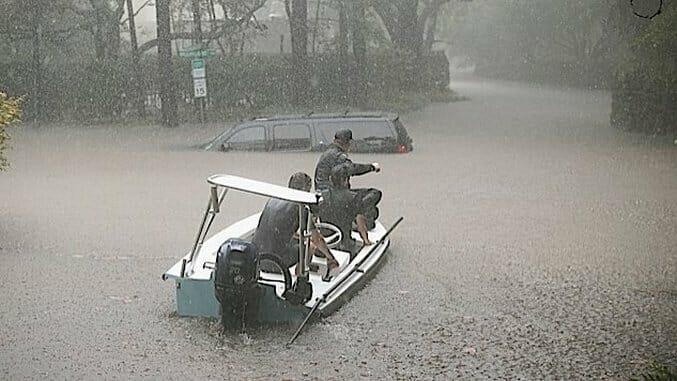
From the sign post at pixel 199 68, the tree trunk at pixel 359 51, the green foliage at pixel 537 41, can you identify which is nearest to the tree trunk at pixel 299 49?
the tree trunk at pixel 359 51

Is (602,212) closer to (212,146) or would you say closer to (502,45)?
(212,146)

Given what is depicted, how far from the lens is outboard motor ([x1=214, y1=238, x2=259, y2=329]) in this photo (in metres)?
6.19

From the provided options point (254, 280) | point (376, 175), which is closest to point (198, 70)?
point (376, 175)

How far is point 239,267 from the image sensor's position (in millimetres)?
6184

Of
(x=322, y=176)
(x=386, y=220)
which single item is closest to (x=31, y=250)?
(x=322, y=176)

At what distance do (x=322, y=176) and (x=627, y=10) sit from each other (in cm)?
927

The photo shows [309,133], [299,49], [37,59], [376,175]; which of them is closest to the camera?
[376,175]

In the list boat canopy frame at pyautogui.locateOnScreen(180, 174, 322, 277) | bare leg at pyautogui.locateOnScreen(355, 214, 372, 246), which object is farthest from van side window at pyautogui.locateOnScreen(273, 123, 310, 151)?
boat canopy frame at pyautogui.locateOnScreen(180, 174, 322, 277)

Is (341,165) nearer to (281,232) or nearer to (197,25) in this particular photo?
(281,232)

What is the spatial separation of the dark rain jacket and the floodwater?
34.9 inches

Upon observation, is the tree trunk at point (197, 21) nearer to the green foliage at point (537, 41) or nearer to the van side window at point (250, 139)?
the van side window at point (250, 139)

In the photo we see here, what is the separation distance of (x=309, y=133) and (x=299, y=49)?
6.71 m

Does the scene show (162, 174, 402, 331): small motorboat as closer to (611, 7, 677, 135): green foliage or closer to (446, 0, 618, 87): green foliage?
(611, 7, 677, 135): green foliage

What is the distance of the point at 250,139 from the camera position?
14.8 meters
